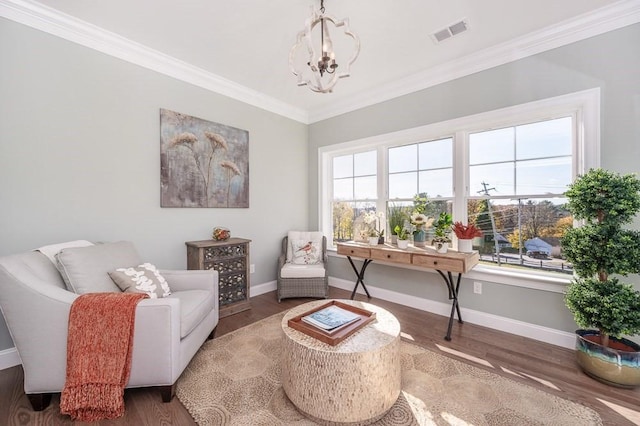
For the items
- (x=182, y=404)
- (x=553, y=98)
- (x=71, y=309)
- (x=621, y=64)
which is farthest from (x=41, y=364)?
(x=621, y=64)

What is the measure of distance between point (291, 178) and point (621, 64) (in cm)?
348

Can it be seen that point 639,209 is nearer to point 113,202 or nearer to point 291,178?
point 291,178

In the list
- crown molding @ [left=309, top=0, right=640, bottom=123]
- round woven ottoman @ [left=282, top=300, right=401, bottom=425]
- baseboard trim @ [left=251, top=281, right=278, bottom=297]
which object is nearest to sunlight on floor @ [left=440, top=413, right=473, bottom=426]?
round woven ottoman @ [left=282, top=300, right=401, bottom=425]

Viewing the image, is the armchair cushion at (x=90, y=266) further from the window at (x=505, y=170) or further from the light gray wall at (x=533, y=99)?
the window at (x=505, y=170)

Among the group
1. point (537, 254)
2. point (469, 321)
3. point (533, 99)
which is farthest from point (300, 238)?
point (533, 99)

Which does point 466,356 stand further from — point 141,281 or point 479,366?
point 141,281

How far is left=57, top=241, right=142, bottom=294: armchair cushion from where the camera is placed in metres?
1.71

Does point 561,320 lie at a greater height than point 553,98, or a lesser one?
lesser

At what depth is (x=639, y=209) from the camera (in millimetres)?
1756

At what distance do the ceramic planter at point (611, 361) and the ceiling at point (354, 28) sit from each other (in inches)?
97.3

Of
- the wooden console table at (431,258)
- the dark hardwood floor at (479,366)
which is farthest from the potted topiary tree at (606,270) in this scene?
the wooden console table at (431,258)

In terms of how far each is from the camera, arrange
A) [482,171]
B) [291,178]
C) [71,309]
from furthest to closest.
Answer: [291,178] → [482,171] → [71,309]

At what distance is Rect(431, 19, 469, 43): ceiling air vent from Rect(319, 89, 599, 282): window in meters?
0.81

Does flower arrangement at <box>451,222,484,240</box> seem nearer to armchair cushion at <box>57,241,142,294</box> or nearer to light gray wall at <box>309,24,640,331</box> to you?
light gray wall at <box>309,24,640,331</box>
